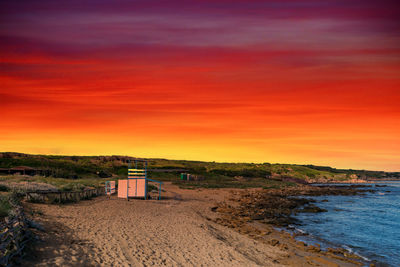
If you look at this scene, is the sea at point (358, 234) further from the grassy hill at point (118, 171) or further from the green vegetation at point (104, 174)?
the green vegetation at point (104, 174)

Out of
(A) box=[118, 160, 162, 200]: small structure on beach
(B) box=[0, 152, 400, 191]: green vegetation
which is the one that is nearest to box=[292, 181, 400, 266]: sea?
(A) box=[118, 160, 162, 200]: small structure on beach

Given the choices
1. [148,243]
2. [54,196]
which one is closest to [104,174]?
[54,196]

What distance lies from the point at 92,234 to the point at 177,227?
5937mm

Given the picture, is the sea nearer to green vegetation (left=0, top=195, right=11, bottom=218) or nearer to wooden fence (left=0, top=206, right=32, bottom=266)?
wooden fence (left=0, top=206, right=32, bottom=266)

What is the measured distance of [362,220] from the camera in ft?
103

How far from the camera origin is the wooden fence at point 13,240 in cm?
872

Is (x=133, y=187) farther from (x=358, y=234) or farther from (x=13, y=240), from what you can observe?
(x=358, y=234)

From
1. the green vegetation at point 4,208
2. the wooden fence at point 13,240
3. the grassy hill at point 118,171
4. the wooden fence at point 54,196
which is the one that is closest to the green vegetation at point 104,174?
the grassy hill at point 118,171

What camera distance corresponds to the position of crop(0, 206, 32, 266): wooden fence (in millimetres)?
8719

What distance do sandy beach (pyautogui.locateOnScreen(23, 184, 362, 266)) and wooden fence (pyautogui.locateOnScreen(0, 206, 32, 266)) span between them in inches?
17.9

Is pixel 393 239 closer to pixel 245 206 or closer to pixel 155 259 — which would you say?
pixel 245 206

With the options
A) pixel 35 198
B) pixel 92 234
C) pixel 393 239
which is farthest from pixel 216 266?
pixel 393 239

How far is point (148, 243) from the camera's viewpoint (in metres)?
14.1

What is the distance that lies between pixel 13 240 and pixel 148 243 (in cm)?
603
